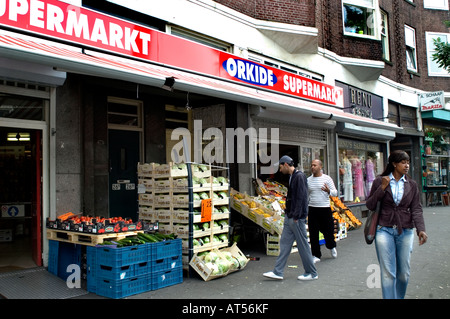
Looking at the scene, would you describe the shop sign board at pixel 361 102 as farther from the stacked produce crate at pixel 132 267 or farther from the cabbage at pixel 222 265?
the stacked produce crate at pixel 132 267

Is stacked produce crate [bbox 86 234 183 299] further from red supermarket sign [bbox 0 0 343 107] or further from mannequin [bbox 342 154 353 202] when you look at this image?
mannequin [bbox 342 154 353 202]

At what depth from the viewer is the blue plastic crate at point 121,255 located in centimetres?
550

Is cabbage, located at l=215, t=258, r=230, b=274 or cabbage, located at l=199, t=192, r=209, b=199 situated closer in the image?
cabbage, located at l=215, t=258, r=230, b=274

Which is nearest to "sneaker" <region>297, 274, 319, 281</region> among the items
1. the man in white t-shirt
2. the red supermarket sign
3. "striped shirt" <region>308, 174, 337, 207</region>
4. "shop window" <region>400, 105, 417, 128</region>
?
the man in white t-shirt

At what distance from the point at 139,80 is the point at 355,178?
1148 centimetres

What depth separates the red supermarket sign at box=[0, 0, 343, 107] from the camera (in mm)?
6221

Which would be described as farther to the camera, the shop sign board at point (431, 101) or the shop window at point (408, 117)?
the shop sign board at point (431, 101)

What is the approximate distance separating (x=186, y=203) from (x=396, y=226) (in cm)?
357

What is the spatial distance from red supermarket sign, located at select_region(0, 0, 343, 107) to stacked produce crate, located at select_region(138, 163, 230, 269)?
7.84 feet

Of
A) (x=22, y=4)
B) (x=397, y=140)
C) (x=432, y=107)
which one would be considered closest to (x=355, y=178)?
(x=397, y=140)

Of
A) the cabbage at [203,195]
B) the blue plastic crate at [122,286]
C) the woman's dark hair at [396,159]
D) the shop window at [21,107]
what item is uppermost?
the shop window at [21,107]

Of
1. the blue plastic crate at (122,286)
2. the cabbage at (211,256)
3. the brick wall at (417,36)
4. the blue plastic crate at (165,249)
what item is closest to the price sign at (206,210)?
the cabbage at (211,256)

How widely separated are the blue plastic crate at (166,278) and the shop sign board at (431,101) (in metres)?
17.7

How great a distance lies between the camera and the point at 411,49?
66.8ft
